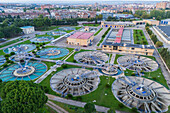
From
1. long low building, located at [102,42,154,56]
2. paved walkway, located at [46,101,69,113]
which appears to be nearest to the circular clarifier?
paved walkway, located at [46,101,69,113]

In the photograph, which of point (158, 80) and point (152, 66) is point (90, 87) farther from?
point (152, 66)

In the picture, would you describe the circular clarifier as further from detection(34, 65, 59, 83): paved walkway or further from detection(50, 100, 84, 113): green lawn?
detection(50, 100, 84, 113): green lawn

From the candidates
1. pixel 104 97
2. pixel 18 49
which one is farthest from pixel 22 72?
pixel 104 97

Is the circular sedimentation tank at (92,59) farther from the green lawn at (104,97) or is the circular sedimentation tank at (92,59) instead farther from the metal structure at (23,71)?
the metal structure at (23,71)

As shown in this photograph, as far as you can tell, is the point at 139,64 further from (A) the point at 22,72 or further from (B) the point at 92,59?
(A) the point at 22,72

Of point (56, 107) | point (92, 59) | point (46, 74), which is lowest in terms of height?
point (56, 107)

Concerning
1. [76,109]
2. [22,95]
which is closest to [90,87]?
[76,109]

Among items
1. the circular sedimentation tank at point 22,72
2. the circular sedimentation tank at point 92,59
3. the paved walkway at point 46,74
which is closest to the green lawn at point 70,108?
the paved walkway at point 46,74
